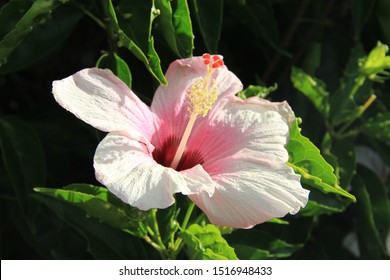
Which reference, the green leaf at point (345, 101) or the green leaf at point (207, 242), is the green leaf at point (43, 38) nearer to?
the green leaf at point (207, 242)

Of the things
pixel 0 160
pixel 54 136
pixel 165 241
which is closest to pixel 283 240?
pixel 165 241

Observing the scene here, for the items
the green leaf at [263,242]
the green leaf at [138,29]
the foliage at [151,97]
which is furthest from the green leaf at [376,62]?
the green leaf at [138,29]

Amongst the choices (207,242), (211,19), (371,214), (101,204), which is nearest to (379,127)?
(371,214)

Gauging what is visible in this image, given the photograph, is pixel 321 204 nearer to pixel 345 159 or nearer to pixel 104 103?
pixel 345 159

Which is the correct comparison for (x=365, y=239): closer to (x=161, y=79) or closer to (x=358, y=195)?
(x=358, y=195)

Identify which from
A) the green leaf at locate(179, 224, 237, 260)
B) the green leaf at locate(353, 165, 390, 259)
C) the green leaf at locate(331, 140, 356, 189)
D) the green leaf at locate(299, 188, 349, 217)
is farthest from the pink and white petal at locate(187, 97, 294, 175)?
the green leaf at locate(353, 165, 390, 259)
